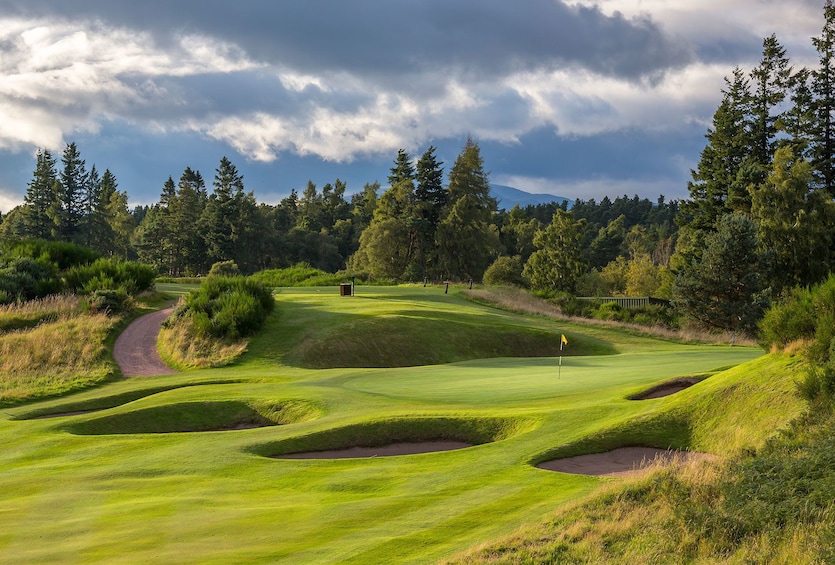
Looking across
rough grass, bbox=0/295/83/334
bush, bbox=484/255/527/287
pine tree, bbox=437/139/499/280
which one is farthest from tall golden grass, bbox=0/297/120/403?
pine tree, bbox=437/139/499/280

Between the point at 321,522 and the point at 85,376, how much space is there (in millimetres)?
21444

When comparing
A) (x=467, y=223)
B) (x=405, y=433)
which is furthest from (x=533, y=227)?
(x=405, y=433)

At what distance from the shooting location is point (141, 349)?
33.1m

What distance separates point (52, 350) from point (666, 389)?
25301mm

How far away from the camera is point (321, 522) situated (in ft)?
31.8

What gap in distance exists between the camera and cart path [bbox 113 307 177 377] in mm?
30141

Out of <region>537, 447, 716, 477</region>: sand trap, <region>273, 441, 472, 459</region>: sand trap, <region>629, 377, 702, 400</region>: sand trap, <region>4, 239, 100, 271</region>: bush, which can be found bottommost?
<region>273, 441, 472, 459</region>: sand trap

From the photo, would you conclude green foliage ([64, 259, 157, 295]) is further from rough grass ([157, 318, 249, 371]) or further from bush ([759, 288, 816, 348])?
bush ([759, 288, 816, 348])

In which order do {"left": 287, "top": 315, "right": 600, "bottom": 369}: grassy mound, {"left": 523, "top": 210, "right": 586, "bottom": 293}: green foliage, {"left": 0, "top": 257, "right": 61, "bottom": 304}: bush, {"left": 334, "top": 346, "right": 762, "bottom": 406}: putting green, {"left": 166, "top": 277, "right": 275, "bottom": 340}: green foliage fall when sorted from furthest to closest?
{"left": 523, "top": 210, "right": 586, "bottom": 293}: green foliage < {"left": 0, "top": 257, "right": 61, "bottom": 304}: bush < {"left": 166, "top": 277, "right": 275, "bottom": 340}: green foliage < {"left": 287, "top": 315, "right": 600, "bottom": 369}: grassy mound < {"left": 334, "top": 346, "right": 762, "bottom": 406}: putting green

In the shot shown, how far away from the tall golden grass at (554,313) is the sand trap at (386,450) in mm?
31391

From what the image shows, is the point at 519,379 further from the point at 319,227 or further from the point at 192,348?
the point at 319,227

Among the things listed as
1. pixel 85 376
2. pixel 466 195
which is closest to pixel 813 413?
pixel 85 376

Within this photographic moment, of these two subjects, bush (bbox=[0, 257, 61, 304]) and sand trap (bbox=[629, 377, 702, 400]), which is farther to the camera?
bush (bbox=[0, 257, 61, 304])

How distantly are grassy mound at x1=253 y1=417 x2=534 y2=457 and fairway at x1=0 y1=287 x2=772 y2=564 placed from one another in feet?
0.11
